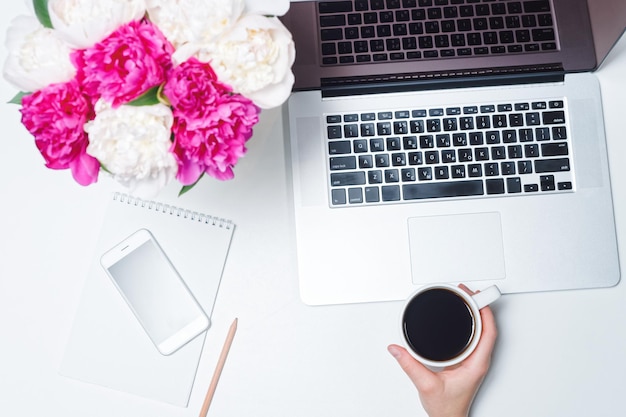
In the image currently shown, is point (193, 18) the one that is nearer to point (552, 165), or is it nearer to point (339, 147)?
point (339, 147)

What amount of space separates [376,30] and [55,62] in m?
0.42

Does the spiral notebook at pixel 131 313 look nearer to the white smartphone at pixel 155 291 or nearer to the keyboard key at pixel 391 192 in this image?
the white smartphone at pixel 155 291

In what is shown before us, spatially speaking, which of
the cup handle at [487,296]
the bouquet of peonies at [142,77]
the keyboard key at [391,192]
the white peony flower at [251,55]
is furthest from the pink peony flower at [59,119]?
the cup handle at [487,296]

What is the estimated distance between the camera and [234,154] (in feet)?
1.82

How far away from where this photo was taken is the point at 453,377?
0.77m

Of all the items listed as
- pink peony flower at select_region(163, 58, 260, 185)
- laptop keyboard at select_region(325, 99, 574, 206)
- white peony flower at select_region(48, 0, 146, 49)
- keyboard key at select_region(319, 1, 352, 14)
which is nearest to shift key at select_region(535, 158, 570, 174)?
laptop keyboard at select_region(325, 99, 574, 206)

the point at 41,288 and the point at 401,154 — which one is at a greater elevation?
the point at 401,154

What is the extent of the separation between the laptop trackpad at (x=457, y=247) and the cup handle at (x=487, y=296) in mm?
57

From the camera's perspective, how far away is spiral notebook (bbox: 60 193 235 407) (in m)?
0.81

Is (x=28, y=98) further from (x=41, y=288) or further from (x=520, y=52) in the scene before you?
(x=520, y=52)

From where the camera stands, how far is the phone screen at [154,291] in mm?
814

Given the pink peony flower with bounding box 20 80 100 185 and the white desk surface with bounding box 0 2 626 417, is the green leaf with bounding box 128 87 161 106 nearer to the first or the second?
the pink peony flower with bounding box 20 80 100 185

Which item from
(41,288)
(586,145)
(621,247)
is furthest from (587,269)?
(41,288)

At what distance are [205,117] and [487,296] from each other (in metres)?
0.43
